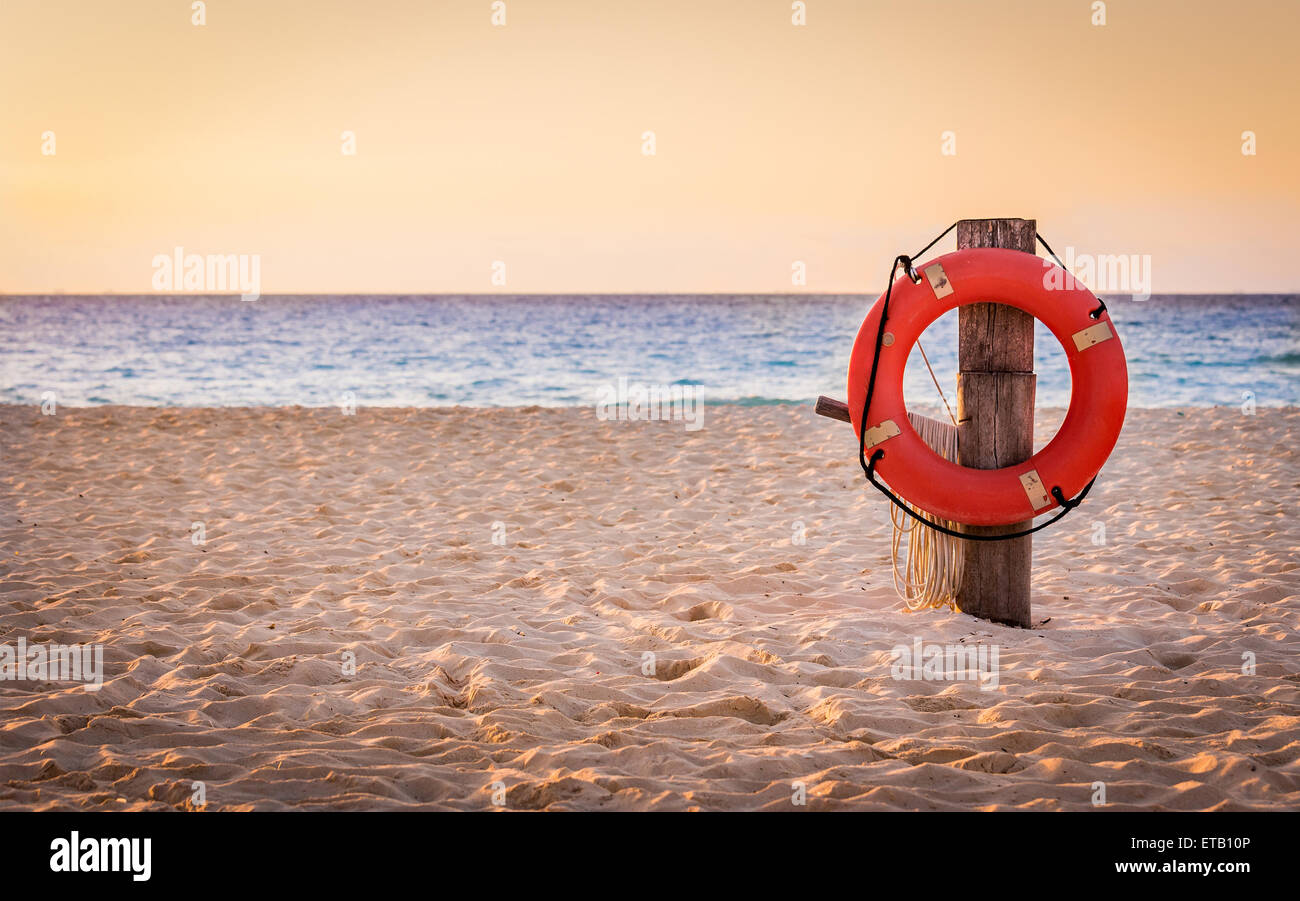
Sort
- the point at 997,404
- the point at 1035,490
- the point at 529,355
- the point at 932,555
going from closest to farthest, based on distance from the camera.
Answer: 1. the point at 1035,490
2. the point at 997,404
3. the point at 932,555
4. the point at 529,355

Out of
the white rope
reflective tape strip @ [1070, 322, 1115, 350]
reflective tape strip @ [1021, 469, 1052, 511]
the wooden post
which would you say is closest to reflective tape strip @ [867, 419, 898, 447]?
the white rope

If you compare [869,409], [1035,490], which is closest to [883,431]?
[869,409]

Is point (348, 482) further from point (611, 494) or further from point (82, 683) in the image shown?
point (82, 683)

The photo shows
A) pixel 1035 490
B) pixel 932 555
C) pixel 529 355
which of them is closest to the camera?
pixel 1035 490

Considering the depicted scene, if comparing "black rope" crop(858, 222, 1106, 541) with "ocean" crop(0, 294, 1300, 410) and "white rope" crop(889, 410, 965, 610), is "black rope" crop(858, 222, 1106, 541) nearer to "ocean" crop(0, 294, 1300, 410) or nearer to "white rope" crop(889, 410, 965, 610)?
"white rope" crop(889, 410, 965, 610)

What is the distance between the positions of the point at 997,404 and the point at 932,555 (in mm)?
564

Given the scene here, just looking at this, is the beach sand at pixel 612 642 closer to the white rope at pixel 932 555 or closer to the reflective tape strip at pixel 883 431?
the white rope at pixel 932 555

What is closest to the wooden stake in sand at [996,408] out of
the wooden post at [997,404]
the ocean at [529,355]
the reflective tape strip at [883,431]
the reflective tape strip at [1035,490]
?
the wooden post at [997,404]

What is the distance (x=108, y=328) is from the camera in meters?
23.0

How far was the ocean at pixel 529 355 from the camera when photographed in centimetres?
1195

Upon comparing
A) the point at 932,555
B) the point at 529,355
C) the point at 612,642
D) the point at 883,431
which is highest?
the point at 529,355

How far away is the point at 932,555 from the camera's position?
123 inches

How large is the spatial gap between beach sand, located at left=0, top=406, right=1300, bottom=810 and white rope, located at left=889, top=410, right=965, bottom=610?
10 cm

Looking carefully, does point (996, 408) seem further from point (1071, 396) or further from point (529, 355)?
point (529, 355)
